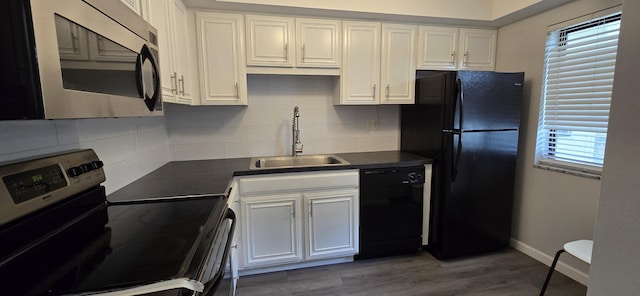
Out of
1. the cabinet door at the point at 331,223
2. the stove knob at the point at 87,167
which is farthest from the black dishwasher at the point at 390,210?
the stove knob at the point at 87,167

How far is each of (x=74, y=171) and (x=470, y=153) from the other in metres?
2.44

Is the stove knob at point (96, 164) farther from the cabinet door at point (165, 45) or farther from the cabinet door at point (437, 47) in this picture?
the cabinet door at point (437, 47)

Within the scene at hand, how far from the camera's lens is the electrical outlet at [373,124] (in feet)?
9.38

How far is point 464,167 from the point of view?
7.48 ft

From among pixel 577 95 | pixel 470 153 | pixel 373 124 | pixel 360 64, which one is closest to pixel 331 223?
pixel 373 124

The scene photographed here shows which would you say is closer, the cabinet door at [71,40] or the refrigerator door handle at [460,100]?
the cabinet door at [71,40]

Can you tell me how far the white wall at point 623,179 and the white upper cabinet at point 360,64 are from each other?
74.2 inches

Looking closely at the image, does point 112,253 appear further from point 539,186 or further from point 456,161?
point 539,186

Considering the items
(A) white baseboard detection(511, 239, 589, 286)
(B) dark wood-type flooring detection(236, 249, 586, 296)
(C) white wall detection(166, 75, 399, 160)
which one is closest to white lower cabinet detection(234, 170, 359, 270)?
(B) dark wood-type flooring detection(236, 249, 586, 296)

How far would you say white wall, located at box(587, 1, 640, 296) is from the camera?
636mm

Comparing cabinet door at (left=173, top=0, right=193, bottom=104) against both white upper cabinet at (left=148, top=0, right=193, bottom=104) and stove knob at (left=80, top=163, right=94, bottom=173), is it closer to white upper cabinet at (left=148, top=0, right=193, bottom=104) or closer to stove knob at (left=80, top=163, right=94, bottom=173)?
white upper cabinet at (left=148, top=0, right=193, bottom=104)

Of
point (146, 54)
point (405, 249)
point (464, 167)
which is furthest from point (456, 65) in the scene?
point (146, 54)

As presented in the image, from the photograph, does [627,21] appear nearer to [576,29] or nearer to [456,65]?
[576,29]

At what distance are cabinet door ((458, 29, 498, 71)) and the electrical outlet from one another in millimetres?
923
